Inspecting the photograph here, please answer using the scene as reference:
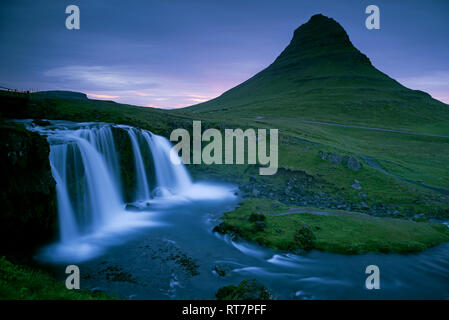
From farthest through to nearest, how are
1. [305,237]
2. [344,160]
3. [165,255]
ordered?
1. [344,160]
2. [305,237]
3. [165,255]

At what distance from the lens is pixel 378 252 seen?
1559 cm

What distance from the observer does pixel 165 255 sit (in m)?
14.7

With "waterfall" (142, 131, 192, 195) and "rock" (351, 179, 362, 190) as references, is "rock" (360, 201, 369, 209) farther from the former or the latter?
"waterfall" (142, 131, 192, 195)

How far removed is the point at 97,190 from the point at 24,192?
692cm

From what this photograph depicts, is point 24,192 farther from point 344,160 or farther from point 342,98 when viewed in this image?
point 342,98

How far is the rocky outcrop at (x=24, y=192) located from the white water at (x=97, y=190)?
117cm

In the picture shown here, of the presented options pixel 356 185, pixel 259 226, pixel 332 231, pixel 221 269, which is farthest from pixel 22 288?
pixel 356 185

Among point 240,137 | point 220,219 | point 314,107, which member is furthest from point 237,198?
point 314,107

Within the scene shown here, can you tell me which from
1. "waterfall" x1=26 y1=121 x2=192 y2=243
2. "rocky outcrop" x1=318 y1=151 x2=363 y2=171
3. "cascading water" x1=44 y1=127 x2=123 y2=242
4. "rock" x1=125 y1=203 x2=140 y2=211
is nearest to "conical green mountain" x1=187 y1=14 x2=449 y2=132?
"rocky outcrop" x1=318 y1=151 x2=363 y2=171

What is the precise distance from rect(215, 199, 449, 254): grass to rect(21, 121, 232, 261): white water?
7.53 meters

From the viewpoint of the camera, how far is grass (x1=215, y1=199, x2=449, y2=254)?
51.9 ft

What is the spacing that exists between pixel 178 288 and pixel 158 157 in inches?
765

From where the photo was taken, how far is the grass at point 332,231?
15.8m
